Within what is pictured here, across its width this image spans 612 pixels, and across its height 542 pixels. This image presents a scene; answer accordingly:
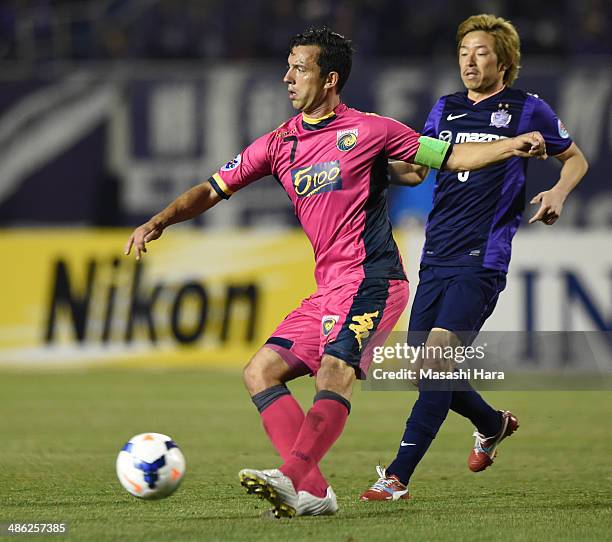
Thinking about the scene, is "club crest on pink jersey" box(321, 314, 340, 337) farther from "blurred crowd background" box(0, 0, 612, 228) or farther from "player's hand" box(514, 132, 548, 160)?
"blurred crowd background" box(0, 0, 612, 228)

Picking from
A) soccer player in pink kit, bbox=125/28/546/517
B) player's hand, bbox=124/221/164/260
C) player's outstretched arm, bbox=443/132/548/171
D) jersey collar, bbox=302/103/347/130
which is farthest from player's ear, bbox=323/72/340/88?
player's hand, bbox=124/221/164/260

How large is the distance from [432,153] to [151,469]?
6.10 ft

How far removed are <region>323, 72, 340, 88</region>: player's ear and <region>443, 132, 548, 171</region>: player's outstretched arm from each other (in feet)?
2.10

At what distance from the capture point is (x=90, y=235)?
1417 cm

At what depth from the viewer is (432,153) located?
5480mm

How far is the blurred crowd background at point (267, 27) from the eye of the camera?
17.9 m

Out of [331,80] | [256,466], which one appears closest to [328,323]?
[331,80]

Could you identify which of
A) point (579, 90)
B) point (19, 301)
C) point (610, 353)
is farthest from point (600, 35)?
point (19, 301)

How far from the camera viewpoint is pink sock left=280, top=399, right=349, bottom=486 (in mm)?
5242

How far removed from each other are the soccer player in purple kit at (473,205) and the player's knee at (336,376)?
2.67ft

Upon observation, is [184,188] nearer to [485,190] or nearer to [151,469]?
[485,190]

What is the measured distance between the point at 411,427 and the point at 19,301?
8.81 metres

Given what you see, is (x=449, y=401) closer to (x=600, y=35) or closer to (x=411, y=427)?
(x=411, y=427)

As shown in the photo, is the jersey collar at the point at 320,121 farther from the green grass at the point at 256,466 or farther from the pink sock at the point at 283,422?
the green grass at the point at 256,466
